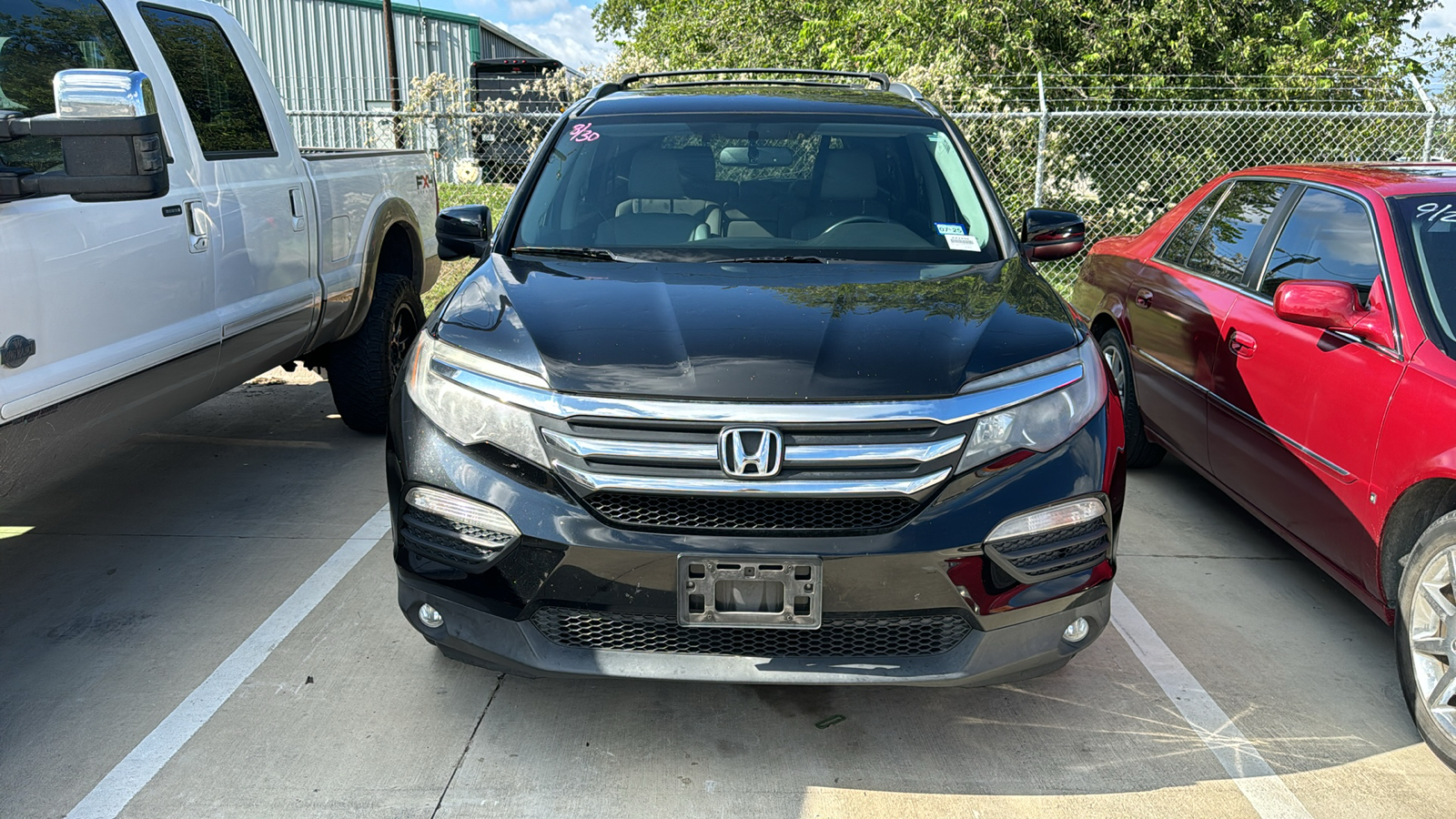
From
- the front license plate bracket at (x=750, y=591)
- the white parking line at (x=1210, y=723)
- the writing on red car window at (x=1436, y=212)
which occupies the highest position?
the writing on red car window at (x=1436, y=212)

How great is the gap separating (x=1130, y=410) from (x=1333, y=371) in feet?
5.53

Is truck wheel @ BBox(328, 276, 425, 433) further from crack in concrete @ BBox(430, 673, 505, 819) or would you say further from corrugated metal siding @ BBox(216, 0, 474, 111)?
corrugated metal siding @ BBox(216, 0, 474, 111)

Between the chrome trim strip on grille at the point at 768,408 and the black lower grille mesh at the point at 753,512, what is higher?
the chrome trim strip on grille at the point at 768,408

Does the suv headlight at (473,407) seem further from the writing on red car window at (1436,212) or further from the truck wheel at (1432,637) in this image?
the writing on red car window at (1436,212)

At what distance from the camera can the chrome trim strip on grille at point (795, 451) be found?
97.8 inches

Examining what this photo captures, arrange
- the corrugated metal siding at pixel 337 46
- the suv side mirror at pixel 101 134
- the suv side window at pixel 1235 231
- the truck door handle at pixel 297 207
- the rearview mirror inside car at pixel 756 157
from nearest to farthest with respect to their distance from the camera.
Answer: the suv side mirror at pixel 101 134, the rearview mirror inside car at pixel 756 157, the suv side window at pixel 1235 231, the truck door handle at pixel 297 207, the corrugated metal siding at pixel 337 46

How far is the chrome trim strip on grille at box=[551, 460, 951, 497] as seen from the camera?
8.11 ft

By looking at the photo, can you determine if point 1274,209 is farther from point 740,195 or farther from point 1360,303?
point 740,195

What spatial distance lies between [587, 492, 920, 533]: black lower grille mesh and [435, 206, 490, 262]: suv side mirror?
5.67ft

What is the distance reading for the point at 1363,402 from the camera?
3.30 meters

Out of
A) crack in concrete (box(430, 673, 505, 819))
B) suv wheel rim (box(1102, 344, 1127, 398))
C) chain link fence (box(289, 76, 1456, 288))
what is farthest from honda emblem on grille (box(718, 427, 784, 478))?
chain link fence (box(289, 76, 1456, 288))

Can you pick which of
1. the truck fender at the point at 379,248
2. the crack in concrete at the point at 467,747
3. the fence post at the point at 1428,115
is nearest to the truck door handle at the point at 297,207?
the truck fender at the point at 379,248

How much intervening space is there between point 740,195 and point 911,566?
5.86 feet

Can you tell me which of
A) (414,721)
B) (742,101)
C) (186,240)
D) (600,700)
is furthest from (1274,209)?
(186,240)
